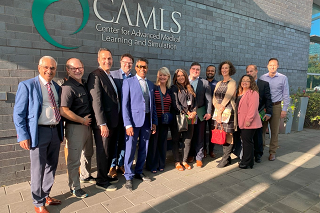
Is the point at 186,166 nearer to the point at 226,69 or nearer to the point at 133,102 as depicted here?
the point at 133,102

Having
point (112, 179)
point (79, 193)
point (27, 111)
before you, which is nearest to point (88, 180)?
point (112, 179)

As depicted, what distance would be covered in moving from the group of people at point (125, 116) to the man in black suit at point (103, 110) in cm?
1

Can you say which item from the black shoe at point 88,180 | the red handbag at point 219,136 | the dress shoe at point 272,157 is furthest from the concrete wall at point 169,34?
the dress shoe at point 272,157

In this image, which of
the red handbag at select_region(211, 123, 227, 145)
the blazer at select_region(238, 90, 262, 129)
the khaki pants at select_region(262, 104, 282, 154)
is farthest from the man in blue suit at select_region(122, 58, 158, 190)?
the khaki pants at select_region(262, 104, 282, 154)

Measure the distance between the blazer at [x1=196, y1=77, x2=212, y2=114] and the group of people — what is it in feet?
0.06

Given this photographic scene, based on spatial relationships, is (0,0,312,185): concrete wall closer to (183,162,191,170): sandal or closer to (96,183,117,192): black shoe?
(96,183,117,192): black shoe

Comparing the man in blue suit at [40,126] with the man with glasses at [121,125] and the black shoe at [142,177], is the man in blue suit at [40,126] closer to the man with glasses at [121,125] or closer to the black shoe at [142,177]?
the man with glasses at [121,125]

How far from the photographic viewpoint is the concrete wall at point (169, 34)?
3244 millimetres

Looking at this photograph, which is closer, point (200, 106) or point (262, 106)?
point (200, 106)

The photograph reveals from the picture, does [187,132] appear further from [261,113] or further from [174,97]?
[261,113]

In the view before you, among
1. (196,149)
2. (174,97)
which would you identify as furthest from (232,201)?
(174,97)

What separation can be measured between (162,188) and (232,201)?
3.27ft

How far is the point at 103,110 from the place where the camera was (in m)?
2.99

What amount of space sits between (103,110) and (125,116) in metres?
0.33
